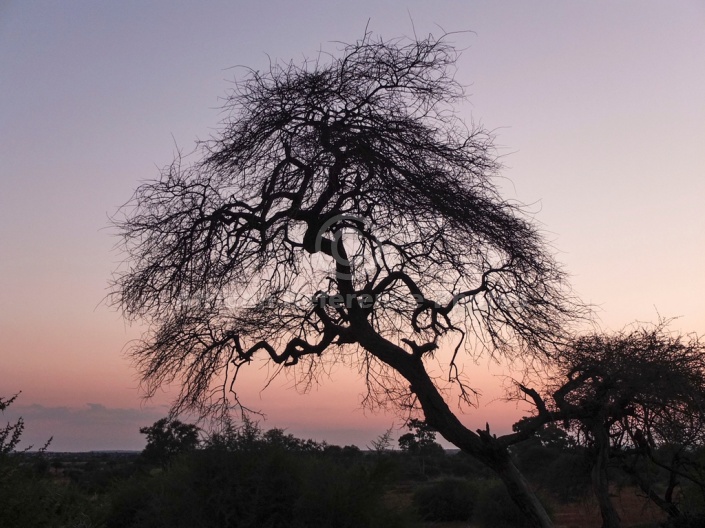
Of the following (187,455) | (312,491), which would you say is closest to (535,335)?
(312,491)

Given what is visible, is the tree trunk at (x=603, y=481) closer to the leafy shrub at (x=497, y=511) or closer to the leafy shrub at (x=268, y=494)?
the leafy shrub at (x=268, y=494)

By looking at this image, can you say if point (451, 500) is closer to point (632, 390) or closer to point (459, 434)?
point (632, 390)

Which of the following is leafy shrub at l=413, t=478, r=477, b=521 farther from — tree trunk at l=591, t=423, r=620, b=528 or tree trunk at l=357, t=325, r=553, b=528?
tree trunk at l=357, t=325, r=553, b=528

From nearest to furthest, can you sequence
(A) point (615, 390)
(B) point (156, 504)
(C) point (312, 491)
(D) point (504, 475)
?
1. (C) point (312, 491)
2. (B) point (156, 504)
3. (D) point (504, 475)
4. (A) point (615, 390)

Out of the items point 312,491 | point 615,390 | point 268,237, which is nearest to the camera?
point 312,491

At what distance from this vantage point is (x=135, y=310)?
8898mm

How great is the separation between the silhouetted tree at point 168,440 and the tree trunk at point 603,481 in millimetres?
8177

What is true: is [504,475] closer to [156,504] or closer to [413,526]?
[413,526]

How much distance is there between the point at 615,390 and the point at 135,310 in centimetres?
820

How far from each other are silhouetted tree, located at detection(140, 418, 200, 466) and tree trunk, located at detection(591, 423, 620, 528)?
8177 millimetres

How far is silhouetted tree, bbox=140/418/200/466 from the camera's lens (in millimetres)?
9408

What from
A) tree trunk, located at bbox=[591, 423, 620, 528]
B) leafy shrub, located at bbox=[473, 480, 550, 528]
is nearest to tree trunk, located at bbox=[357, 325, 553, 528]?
tree trunk, located at bbox=[591, 423, 620, 528]

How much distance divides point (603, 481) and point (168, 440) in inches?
391

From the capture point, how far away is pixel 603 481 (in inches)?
536
